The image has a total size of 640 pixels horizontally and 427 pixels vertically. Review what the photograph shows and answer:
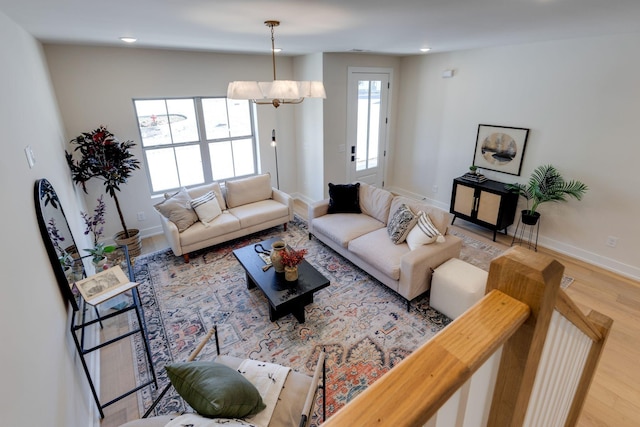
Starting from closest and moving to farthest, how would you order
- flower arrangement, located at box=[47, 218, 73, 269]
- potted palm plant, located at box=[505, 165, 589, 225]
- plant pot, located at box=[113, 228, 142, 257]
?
flower arrangement, located at box=[47, 218, 73, 269]
potted palm plant, located at box=[505, 165, 589, 225]
plant pot, located at box=[113, 228, 142, 257]

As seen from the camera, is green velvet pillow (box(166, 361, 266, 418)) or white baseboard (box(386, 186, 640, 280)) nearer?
green velvet pillow (box(166, 361, 266, 418))

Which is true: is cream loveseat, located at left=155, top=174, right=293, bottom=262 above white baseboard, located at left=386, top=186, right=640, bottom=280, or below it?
above

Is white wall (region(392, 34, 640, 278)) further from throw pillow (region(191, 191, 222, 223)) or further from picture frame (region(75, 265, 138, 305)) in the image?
picture frame (region(75, 265, 138, 305))

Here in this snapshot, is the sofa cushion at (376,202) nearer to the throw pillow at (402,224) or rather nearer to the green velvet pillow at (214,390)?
the throw pillow at (402,224)

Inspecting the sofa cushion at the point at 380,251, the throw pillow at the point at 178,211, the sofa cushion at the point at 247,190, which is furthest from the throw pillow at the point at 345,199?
the throw pillow at the point at 178,211

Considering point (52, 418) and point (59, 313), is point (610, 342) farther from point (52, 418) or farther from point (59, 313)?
point (59, 313)

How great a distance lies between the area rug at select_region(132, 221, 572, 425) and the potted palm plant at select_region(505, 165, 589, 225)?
85 centimetres

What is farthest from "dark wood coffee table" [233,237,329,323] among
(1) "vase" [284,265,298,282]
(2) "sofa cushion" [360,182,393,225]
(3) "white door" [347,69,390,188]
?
(3) "white door" [347,69,390,188]

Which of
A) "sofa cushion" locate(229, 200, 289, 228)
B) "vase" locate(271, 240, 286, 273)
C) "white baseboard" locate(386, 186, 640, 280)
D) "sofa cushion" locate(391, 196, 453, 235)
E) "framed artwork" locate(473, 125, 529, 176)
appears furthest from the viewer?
"sofa cushion" locate(229, 200, 289, 228)

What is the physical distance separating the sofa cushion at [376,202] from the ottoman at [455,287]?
110 cm

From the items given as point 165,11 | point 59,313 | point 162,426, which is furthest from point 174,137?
point 162,426

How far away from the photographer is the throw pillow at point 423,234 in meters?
3.24

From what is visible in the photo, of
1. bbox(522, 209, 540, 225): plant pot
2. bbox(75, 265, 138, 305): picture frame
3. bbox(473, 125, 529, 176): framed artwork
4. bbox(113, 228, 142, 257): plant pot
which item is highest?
bbox(473, 125, 529, 176): framed artwork

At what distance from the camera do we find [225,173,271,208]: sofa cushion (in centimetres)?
476
